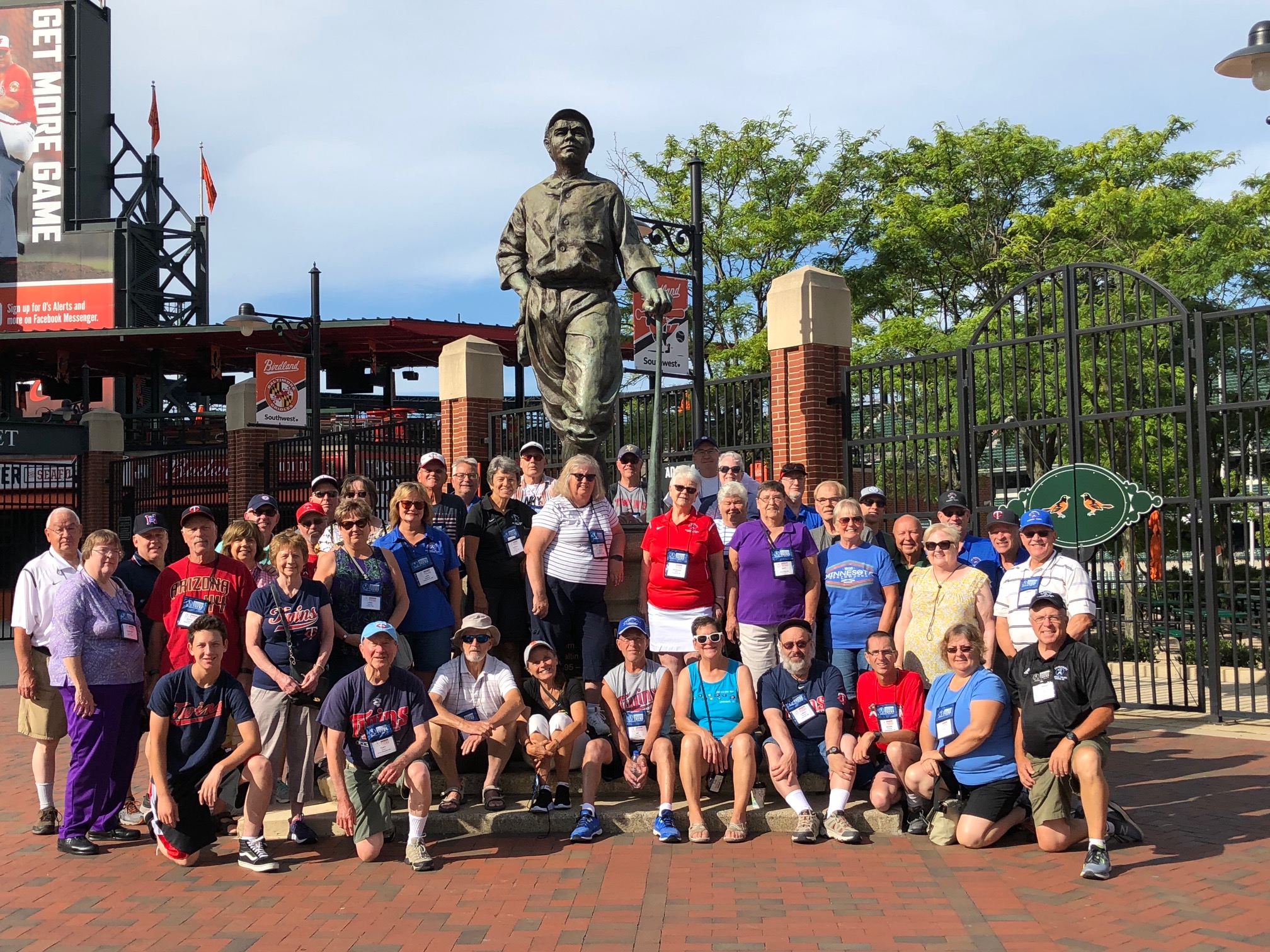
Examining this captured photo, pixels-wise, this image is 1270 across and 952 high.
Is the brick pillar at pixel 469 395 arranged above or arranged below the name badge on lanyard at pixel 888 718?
above

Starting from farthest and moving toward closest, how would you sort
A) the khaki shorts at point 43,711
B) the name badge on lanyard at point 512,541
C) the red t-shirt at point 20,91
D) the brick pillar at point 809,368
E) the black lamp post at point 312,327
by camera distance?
1. the red t-shirt at point 20,91
2. the black lamp post at point 312,327
3. the brick pillar at point 809,368
4. the name badge on lanyard at point 512,541
5. the khaki shorts at point 43,711

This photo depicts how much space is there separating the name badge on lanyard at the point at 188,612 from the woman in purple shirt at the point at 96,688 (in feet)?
0.98

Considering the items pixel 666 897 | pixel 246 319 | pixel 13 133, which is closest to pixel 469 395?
pixel 246 319

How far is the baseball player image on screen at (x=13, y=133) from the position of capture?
3509cm

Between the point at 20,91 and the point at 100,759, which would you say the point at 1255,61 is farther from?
the point at 20,91

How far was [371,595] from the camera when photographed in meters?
6.85

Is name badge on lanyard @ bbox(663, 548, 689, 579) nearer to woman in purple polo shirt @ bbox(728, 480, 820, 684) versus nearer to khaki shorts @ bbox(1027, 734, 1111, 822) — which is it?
woman in purple polo shirt @ bbox(728, 480, 820, 684)

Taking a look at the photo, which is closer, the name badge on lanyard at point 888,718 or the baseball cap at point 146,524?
the name badge on lanyard at point 888,718

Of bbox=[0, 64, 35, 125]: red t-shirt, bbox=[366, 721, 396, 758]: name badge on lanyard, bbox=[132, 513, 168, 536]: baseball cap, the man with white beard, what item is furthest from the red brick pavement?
bbox=[0, 64, 35, 125]: red t-shirt

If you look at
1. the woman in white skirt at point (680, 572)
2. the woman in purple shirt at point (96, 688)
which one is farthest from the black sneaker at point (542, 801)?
the woman in purple shirt at point (96, 688)

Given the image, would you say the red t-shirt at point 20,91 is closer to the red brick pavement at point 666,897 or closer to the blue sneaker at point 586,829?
the red brick pavement at point 666,897

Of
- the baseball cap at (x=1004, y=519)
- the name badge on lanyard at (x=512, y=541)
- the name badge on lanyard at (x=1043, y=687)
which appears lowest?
the name badge on lanyard at (x=1043, y=687)

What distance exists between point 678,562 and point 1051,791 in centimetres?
238

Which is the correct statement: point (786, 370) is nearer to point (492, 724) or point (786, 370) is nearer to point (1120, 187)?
point (492, 724)
